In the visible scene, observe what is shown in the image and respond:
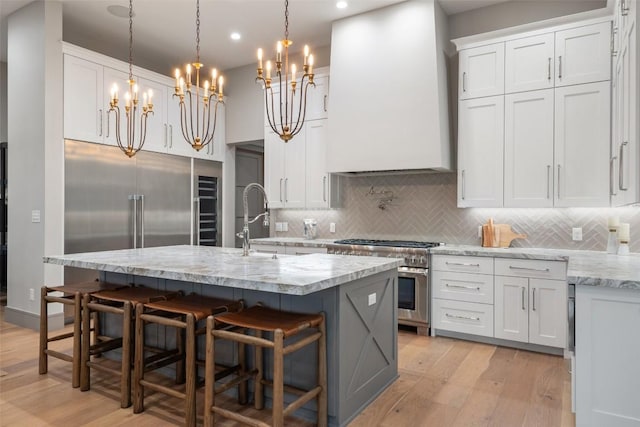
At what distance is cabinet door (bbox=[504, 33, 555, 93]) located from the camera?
12.5 ft

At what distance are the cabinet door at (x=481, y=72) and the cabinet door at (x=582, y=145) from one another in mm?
555

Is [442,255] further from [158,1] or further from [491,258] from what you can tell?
[158,1]

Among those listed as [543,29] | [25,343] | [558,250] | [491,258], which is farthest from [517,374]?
[25,343]

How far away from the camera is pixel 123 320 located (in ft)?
9.17

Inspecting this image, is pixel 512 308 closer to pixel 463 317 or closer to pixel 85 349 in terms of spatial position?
pixel 463 317

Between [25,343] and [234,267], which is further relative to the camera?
[25,343]

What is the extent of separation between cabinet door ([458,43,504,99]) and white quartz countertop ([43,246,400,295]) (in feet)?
7.14

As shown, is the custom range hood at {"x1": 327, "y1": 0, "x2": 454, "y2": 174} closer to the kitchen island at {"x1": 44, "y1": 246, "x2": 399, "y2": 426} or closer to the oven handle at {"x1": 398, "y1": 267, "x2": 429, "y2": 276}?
the oven handle at {"x1": 398, "y1": 267, "x2": 429, "y2": 276}

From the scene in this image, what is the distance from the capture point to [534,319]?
366cm

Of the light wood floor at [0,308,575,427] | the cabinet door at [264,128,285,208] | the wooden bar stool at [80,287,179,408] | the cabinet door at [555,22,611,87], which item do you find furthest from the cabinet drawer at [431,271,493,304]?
the wooden bar stool at [80,287,179,408]

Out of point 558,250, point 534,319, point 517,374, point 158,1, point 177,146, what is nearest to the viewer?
point 517,374

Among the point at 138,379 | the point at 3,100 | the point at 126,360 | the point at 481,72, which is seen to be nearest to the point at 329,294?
the point at 138,379

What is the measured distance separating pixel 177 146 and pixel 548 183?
4.33 metres

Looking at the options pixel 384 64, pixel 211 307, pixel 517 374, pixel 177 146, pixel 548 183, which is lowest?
pixel 517 374
